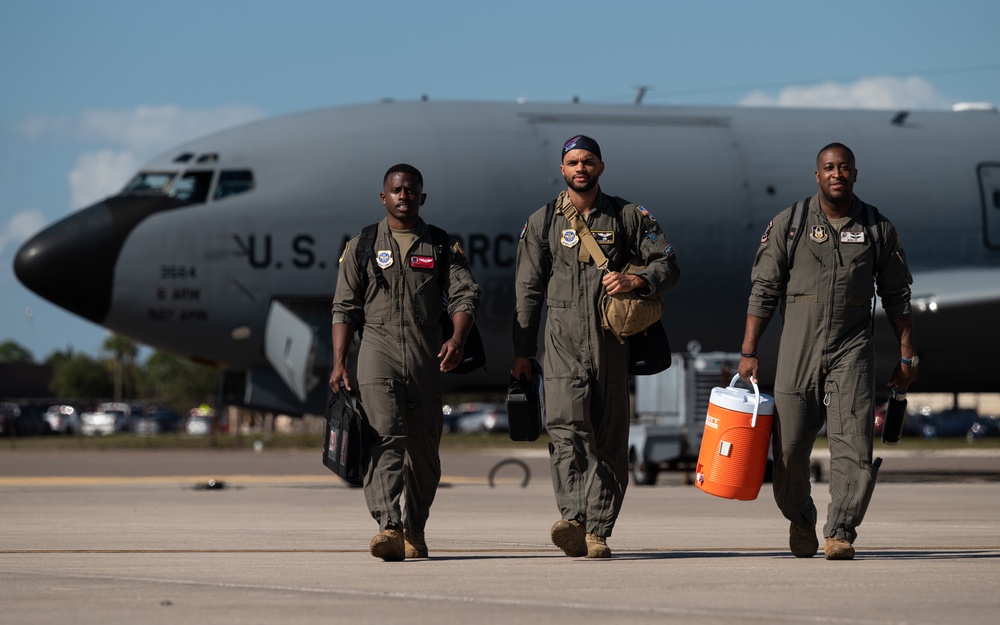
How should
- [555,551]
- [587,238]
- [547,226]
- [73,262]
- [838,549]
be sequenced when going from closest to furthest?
[838,549] < [587,238] < [547,226] < [555,551] < [73,262]

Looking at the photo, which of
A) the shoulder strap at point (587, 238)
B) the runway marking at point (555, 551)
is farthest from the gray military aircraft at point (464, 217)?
the shoulder strap at point (587, 238)

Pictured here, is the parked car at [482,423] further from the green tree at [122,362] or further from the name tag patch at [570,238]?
the green tree at [122,362]

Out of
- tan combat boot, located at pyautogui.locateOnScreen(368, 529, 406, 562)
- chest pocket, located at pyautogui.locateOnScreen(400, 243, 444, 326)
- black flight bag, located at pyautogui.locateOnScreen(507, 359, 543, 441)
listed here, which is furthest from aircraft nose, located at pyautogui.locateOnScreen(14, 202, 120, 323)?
tan combat boot, located at pyautogui.locateOnScreen(368, 529, 406, 562)

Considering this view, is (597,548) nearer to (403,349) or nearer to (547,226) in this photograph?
(403,349)

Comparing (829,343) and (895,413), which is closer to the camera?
(829,343)

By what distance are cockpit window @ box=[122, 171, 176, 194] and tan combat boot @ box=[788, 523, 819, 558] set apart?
12259mm

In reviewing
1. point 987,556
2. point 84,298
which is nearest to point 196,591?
point 987,556

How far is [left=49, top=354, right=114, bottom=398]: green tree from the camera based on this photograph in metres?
176

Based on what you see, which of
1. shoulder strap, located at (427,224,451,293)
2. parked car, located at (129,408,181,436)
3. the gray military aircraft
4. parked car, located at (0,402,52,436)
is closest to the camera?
shoulder strap, located at (427,224,451,293)

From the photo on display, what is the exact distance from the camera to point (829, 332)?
7945 millimetres

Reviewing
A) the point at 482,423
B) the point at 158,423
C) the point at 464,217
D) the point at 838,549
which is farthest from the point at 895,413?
the point at 158,423

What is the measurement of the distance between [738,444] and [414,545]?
1.73 m

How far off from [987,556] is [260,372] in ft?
38.8

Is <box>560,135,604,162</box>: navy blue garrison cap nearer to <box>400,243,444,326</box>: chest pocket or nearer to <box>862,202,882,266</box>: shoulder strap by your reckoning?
<box>400,243,444,326</box>: chest pocket
